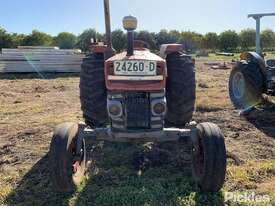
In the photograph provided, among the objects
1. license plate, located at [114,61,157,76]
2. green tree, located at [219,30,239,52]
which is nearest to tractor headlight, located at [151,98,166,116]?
license plate, located at [114,61,157,76]

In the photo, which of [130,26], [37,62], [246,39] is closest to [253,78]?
[130,26]

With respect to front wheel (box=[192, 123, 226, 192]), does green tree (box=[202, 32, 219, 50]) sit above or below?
above

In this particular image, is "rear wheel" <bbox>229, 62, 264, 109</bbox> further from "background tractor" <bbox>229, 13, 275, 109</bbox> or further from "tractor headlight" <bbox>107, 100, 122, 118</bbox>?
"tractor headlight" <bbox>107, 100, 122, 118</bbox>

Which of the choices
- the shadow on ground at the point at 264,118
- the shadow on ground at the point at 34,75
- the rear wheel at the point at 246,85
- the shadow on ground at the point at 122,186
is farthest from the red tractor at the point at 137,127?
the shadow on ground at the point at 34,75

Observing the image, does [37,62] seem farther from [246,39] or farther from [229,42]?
[246,39]

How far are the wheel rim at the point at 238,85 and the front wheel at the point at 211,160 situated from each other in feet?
14.9

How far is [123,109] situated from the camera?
4684mm

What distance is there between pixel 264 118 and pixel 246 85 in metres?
0.93

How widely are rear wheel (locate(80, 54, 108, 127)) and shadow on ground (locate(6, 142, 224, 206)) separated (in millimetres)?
571

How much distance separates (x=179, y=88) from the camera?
5305 mm

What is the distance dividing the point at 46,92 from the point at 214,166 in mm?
8456

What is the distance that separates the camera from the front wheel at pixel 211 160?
4.07 m

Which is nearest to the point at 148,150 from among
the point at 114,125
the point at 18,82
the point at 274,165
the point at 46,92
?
the point at 114,125

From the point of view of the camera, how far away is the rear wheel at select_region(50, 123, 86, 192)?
4.14 metres
